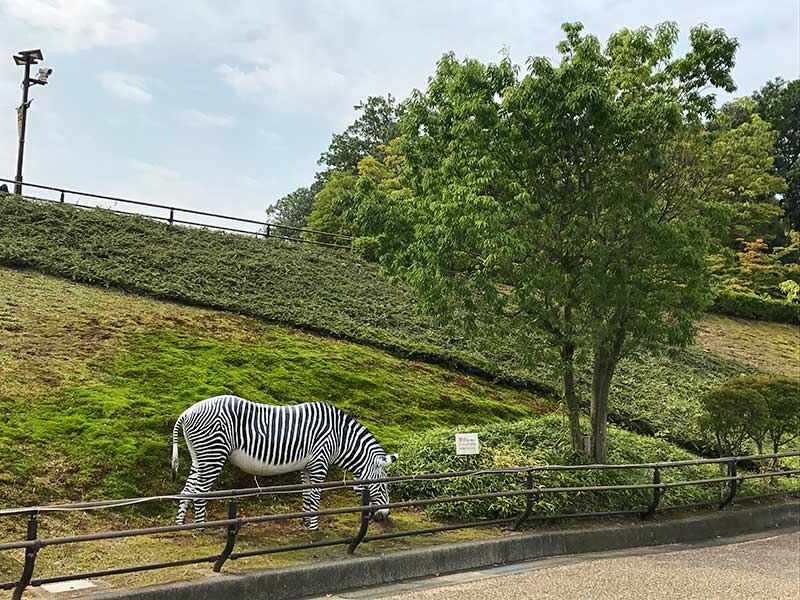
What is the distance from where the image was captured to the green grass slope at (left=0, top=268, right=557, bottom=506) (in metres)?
8.97

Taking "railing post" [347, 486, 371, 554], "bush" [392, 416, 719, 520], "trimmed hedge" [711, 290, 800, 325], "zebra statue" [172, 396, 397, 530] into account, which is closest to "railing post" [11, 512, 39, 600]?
"zebra statue" [172, 396, 397, 530]

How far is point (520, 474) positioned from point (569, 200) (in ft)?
13.6

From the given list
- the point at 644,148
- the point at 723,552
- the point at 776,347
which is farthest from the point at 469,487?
the point at 776,347

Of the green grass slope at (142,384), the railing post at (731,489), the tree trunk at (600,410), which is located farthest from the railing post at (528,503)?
the railing post at (731,489)

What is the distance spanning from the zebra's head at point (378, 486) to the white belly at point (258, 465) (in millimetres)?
824

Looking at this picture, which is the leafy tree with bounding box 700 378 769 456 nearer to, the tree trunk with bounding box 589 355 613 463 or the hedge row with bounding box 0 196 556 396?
the tree trunk with bounding box 589 355 613 463

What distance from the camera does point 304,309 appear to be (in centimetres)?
1811

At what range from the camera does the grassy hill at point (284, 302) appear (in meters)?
14.1

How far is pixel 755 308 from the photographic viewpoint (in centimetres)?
3256

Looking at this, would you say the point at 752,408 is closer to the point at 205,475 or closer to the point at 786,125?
the point at 205,475

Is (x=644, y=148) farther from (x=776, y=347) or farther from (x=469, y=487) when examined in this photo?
(x=776, y=347)

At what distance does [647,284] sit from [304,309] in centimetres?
930

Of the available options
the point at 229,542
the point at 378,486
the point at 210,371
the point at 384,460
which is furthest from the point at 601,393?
the point at 229,542

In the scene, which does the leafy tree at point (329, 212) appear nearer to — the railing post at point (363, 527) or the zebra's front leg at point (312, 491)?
the zebra's front leg at point (312, 491)
